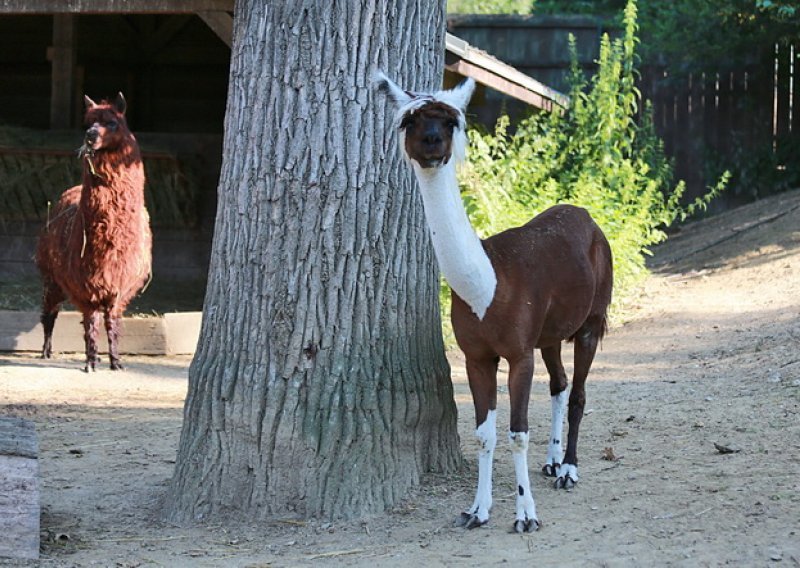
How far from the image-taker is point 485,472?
5.16 metres

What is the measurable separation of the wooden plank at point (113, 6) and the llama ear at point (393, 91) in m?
4.31

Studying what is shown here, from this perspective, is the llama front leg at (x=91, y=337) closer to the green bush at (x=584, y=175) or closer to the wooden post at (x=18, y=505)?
the green bush at (x=584, y=175)

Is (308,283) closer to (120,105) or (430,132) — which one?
(430,132)

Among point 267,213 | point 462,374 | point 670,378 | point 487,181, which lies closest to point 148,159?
point 487,181

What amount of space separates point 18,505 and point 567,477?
2.60 metres

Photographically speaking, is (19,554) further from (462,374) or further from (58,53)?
(58,53)

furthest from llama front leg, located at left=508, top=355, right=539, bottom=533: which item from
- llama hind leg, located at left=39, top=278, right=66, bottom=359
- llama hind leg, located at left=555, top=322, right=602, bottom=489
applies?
llama hind leg, located at left=39, top=278, right=66, bottom=359

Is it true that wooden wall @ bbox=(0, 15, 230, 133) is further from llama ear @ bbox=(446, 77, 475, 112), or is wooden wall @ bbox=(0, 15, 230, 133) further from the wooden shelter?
llama ear @ bbox=(446, 77, 475, 112)

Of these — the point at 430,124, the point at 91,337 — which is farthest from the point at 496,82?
the point at 430,124

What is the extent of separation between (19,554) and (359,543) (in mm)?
1429

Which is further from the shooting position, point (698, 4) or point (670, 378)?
point (698, 4)

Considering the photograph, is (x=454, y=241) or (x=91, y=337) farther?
(x=91, y=337)

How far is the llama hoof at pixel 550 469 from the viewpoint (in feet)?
19.4

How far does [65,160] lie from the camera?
42.4 feet
